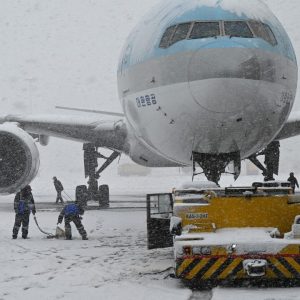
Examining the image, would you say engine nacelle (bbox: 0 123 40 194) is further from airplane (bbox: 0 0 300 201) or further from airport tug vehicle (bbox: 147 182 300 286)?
airport tug vehicle (bbox: 147 182 300 286)

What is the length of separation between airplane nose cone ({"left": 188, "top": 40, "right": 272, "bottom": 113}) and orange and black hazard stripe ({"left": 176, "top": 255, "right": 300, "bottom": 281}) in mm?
2841

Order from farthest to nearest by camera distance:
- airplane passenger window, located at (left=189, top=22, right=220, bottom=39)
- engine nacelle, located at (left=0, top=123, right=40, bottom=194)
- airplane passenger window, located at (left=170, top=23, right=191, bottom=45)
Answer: engine nacelle, located at (left=0, top=123, right=40, bottom=194) < airplane passenger window, located at (left=170, top=23, right=191, bottom=45) < airplane passenger window, located at (left=189, top=22, right=220, bottom=39)

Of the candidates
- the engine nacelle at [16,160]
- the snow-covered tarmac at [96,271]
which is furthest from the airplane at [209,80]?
the engine nacelle at [16,160]

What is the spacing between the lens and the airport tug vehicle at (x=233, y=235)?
20.5ft

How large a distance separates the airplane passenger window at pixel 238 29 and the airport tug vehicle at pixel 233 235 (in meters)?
2.47

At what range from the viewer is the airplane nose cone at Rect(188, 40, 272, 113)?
328 inches

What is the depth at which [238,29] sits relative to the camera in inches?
353

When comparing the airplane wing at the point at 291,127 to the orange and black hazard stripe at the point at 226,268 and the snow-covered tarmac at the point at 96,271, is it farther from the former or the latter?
the orange and black hazard stripe at the point at 226,268

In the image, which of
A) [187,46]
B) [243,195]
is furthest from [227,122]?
[243,195]

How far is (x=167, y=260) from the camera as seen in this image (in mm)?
8250

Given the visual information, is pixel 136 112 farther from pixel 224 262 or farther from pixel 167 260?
pixel 224 262

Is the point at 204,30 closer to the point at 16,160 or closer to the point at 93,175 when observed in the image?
the point at 16,160

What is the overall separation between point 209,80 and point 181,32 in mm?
1286

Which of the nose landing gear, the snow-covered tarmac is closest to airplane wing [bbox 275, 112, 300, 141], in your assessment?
the snow-covered tarmac
